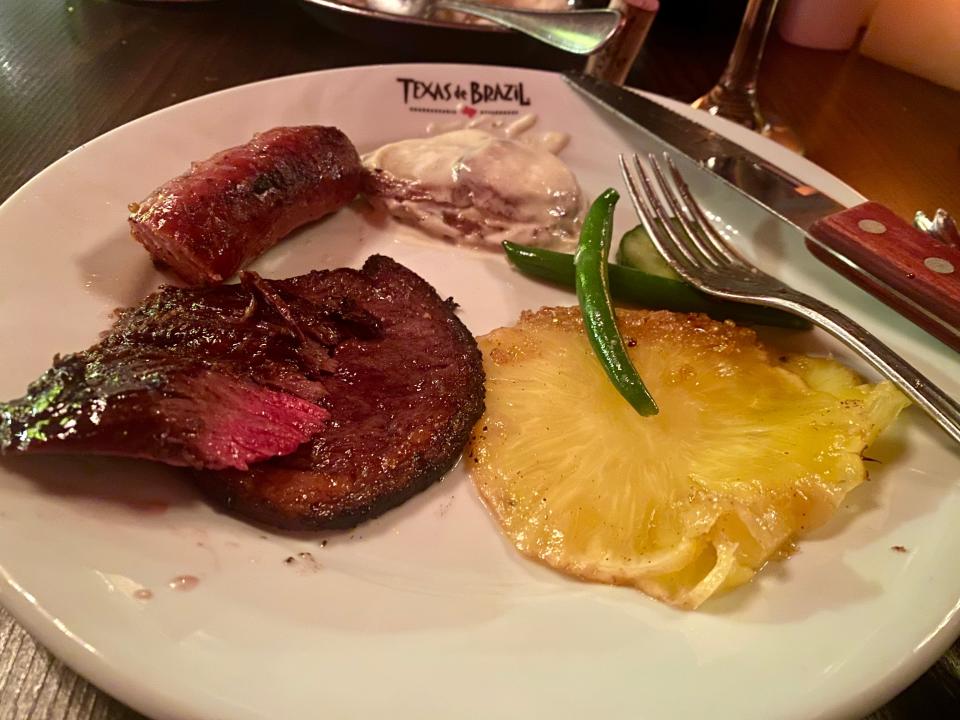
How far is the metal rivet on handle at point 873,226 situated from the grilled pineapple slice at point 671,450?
17.9 inches

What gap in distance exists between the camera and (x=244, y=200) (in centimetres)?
222

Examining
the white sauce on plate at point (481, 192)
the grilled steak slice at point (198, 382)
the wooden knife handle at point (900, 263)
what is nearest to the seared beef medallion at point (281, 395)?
the grilled steak slice at point (198, 382)

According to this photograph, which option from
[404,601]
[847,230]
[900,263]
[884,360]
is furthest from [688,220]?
[404,601]

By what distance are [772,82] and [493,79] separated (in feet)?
6.64

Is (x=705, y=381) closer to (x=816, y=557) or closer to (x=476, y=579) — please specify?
(x=816, y=557)

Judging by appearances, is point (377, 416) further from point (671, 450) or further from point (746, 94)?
point (746, 94)

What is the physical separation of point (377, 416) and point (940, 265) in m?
1.60

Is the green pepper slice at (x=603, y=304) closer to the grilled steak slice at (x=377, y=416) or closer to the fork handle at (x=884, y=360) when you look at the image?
the grilled steak slice at (x=377, y=416)

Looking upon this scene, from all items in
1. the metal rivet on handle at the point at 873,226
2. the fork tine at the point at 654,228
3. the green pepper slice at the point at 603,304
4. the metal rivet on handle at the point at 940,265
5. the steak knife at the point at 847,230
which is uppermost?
the metal rivet on handle at the point at 940,265

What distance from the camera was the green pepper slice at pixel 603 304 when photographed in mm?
1958

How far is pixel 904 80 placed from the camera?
4.29m

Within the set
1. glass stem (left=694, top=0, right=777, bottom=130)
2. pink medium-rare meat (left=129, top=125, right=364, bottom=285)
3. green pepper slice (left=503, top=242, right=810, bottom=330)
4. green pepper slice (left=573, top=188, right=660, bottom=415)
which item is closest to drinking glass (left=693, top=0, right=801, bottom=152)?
glass stem (left=694, top=0, right=777, bottom=130)

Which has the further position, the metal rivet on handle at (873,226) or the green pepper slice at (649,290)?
the green pepper slice at (649,290)

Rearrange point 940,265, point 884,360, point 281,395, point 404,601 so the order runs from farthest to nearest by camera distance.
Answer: point 940,265 → point 884,360 → point 281,395 → point 404,601
